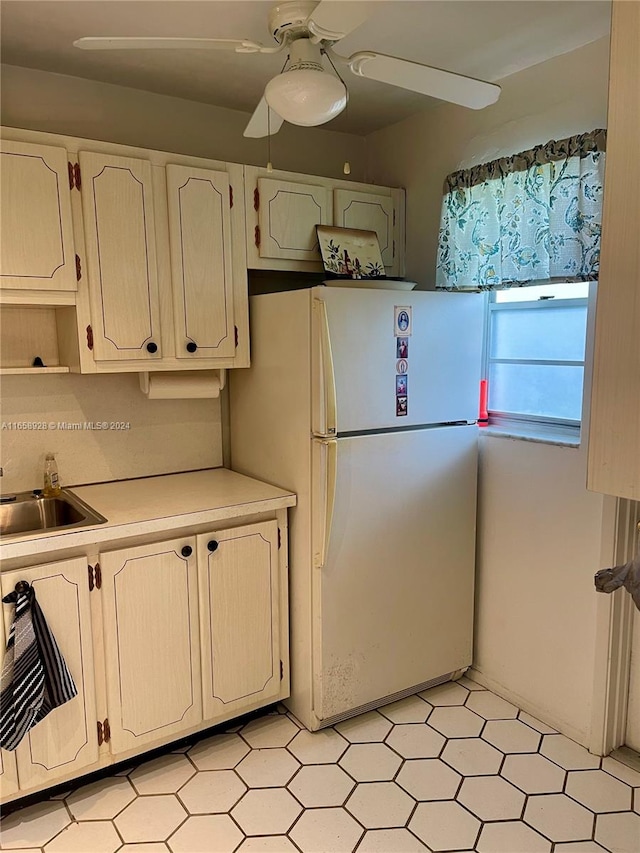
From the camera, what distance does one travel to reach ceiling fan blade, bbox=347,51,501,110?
1.57 meters

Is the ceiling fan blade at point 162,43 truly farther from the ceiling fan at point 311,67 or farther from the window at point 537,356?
the window at point 537,356

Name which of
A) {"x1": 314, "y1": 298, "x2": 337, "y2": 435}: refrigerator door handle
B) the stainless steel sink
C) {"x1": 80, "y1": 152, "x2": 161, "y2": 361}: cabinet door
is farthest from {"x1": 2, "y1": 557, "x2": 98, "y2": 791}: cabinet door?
{"x1": 314, "y1": 298, "x2": 337, "y2": 435}: refrigerator door handle

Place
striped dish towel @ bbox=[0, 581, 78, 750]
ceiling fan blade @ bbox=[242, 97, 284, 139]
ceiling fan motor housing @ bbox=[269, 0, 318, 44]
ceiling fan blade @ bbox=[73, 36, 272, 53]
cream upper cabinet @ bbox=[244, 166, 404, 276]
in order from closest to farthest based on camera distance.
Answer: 1. ceiling fan blade @ bbox=[73, 36, 272, 53]
2. ceiling fan motor housing @ bbox=[269, 0, 318, 44]
3. striped dish towel @ bbox=[0, 581, 78, 750]
4. ceiling fan blade @ bbox=[242, 97, 284, 139]
5. cream upper cabinet @ bbox=[244, 166, 404, 276]

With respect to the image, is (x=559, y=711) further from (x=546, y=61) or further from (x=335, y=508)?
(x=546, y=61)

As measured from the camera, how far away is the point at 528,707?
8.13ft

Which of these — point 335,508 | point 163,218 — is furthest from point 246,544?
point 163,218

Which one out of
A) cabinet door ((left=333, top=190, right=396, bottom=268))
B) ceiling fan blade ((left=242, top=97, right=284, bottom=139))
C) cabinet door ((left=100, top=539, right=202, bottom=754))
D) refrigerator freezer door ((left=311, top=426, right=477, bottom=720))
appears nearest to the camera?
ceiling fan blade ((left=242, top=97, right=284, bottom=139))

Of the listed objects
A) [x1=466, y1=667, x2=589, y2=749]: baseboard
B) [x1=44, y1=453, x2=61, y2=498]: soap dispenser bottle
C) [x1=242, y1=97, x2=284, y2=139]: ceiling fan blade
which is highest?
[x1=242, y1=97, x2=284, y2=139]: ceiling fan blade

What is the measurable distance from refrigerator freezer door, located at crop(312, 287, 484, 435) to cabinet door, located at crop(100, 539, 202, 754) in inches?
28.2

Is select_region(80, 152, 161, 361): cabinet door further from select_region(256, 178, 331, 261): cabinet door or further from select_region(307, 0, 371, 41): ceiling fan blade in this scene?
select_region(307, 0, 371, 41): ceiling fan blade

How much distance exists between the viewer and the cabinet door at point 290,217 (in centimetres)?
251

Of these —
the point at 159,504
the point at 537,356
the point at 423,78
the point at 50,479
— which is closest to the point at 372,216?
the point at 537,356

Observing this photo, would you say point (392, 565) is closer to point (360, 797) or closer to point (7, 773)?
point (360, 797)

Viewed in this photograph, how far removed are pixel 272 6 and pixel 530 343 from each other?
4.86 feet
